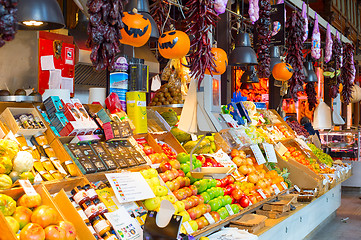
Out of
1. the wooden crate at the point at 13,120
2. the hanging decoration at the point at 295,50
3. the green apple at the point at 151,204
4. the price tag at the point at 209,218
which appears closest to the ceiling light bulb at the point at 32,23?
the wooden crate at the point at 13,120

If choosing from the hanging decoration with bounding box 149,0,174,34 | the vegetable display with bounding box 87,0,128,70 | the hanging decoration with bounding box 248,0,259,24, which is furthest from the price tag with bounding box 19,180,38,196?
the hanging decoration with bounding box 248,0,259,24

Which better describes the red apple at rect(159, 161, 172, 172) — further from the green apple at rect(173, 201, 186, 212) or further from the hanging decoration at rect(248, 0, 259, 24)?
the hanging decoration at rect(248, 0, 259, 24)

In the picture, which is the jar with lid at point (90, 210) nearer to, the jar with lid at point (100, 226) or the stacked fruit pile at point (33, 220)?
the jar with lid at point (100, 226)

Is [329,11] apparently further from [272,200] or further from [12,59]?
[12,59]

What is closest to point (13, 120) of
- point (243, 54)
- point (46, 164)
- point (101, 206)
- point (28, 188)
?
point (46, 164)

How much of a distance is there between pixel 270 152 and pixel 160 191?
2817mm

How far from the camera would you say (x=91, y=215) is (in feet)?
9.25

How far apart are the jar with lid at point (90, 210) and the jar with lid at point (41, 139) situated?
2.10 ft

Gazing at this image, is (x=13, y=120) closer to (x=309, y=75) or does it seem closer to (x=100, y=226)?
(x=100, y=226)

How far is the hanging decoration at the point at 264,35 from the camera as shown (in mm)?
5965

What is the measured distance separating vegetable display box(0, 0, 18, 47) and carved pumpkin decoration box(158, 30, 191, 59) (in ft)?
7.12

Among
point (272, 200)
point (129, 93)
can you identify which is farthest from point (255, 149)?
point (129, 93)

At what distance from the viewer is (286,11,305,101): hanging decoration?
7.12 m

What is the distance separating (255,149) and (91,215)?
3.23m
